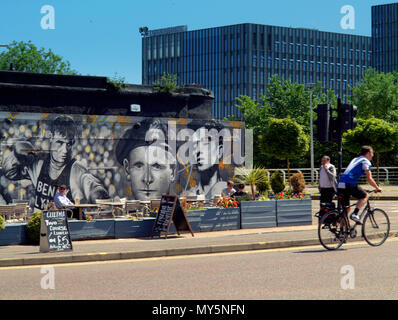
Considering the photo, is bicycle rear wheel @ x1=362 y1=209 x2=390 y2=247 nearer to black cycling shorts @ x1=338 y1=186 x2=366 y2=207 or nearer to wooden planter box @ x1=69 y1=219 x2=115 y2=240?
black cycling shorts @ x1=338 y1=186 x2=366 y2=207

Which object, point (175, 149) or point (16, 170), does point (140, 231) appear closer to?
point (16, 170)

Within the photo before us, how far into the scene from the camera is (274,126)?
4403cm

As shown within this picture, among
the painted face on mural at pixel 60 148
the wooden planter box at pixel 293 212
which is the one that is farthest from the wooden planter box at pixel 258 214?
the painted face on mural at pixel 60 148

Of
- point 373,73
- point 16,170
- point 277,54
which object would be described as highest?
point 277,54

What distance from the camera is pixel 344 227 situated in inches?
478

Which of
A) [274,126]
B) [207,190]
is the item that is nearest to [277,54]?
[274,126]

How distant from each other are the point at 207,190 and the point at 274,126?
19772mm

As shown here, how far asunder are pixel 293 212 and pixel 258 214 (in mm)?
1158

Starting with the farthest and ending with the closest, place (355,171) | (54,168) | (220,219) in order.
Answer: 1. (54,168)
2. (220,219)
3. (355,171)

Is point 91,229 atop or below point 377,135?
below

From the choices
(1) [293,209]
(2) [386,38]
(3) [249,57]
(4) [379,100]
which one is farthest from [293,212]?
(2) [386,38]

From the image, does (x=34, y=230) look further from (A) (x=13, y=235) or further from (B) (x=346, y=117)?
(B) (x=346, y=117)

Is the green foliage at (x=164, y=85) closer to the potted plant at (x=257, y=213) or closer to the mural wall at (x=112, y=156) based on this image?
the mural wall at (x=112, y=156)

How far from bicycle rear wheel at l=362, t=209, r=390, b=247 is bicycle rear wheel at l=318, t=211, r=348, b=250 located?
0.49 metres
